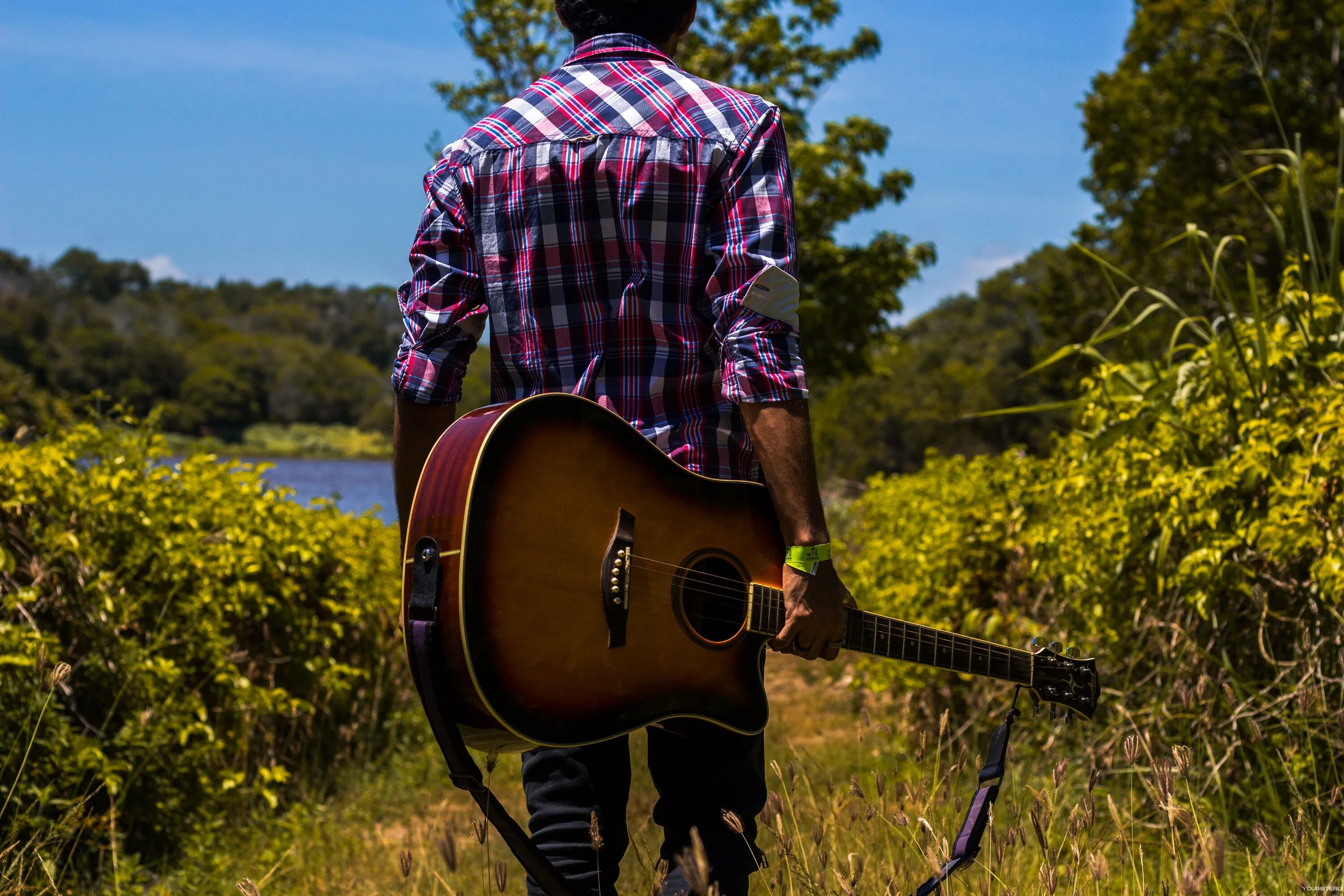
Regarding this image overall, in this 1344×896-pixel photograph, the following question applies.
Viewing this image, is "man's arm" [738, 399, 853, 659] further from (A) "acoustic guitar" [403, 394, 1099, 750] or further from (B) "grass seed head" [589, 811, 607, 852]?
(B) "grass seed head" [589, 811, 607, 852]

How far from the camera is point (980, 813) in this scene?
2.11 m

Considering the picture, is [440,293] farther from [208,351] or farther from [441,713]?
[208,351]

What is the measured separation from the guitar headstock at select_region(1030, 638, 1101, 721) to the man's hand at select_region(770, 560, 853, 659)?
78 centimetres

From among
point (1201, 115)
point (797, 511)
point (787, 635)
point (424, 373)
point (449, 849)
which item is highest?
point (1201, 115)

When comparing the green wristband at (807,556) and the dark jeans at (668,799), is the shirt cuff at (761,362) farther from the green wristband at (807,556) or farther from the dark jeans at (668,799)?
the dark jeans at (668,799)

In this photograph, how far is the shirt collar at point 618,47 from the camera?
2131 millimetres

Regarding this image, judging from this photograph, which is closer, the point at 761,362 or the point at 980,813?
the point at 761,362

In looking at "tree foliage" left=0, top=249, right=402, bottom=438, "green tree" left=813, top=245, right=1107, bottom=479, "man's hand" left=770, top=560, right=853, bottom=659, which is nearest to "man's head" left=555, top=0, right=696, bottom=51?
"man's hand" left=770, top=560, right=853, bottom=659

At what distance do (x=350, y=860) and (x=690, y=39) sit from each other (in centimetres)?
1343

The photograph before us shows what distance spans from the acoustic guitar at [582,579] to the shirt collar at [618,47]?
0.71 m

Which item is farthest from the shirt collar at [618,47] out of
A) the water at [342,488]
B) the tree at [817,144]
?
the tree at [817,144]

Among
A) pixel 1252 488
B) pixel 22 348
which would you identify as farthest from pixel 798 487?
pixel 22 348

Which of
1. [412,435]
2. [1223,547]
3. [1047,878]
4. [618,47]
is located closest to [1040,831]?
[1047,878]

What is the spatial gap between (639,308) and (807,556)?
0.53 m
